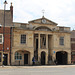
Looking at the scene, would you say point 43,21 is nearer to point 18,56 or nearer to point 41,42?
point 41,42

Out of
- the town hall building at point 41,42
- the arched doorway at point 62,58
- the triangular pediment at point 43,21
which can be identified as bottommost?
the arched doorway at point 62,58

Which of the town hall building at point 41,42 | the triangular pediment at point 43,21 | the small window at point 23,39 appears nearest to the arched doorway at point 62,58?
the town hall building at point 41,42

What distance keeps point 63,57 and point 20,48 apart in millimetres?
11169

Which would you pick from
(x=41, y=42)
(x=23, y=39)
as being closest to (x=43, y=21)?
(x=41, y=42)

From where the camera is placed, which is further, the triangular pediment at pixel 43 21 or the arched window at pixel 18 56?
the triangular pediment at pixel 43 21

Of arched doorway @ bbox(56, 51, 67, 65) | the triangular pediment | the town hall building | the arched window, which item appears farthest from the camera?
arched doorway @ bbox(56, 51, 67, 65)

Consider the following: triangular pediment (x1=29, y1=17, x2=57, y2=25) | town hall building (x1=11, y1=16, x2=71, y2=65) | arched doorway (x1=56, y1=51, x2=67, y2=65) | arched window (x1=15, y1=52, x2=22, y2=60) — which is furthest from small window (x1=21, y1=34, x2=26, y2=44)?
arched doorway (x1=56, y1=51, x2=67, y2=65)

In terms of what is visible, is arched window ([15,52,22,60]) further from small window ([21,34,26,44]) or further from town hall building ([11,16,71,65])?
small window ([21,34,26,44])

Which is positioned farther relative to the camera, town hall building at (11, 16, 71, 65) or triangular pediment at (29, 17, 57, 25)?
triangular pediment at (29, 17, 57, 25)

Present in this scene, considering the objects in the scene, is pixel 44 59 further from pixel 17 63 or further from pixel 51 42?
pixel 17 63

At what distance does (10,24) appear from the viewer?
29.1 meters

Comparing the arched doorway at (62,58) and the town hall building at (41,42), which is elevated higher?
the town hall building at (41,42)

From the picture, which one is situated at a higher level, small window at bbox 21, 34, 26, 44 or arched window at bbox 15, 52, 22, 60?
small window at bbox 21, 34, 26, 44

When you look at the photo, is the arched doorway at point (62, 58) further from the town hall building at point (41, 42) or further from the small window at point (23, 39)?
the small window at point (23, 39)
